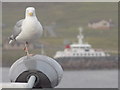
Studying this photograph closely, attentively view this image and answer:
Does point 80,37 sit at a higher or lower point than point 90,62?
higher

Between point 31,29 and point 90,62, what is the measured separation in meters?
21.6

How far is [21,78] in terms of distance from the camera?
1.77m

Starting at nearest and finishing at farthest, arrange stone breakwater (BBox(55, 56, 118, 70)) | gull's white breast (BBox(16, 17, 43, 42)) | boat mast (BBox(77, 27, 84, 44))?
gull's white breast (BBox(16, 17, 43, 42)), stone breakwater (BBox(55, 56, 118, 70)), boat mast (BBox(77, 27, 84, 44))

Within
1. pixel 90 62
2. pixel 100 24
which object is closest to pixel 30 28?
pixel 90 62

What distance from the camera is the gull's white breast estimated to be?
2139 millimetres

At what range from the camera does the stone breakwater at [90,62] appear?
75.6 feet

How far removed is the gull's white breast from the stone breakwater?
20.3m

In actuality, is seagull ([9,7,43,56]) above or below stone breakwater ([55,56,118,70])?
above

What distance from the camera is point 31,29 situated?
213 cm

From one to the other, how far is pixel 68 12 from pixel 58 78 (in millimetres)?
31909

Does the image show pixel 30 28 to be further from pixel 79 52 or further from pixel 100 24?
Result: pixel 100 24

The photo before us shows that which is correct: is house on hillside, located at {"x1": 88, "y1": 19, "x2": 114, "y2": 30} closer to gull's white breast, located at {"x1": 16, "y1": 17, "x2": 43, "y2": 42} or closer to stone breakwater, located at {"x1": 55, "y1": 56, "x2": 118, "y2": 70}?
stone breakwater, located at {"x1": 55, "y1": 56, "x2": 118, "y2": 70}

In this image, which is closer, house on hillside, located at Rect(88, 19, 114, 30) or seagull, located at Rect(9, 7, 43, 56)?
seagull, located at Rect(9, 7, 43, 56)

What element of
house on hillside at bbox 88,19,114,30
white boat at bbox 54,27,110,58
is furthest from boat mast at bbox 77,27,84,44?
house on hillside at bbox 88,19,114,30
